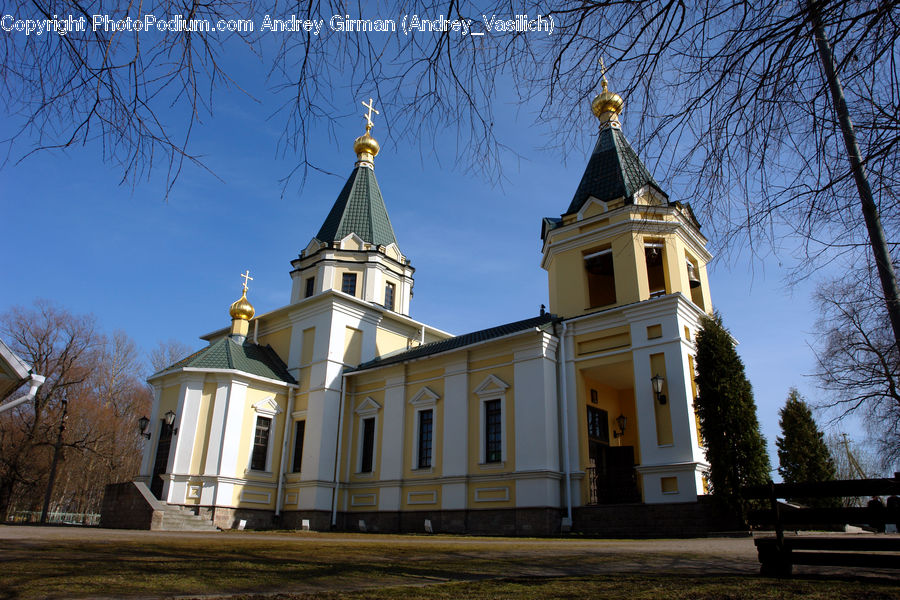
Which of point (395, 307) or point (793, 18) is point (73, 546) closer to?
point (793, 18)

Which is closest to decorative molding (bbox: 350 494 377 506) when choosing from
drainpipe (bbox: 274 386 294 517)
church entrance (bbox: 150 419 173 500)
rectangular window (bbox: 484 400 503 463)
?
drainpipe (bbox: 274 386 294 517)

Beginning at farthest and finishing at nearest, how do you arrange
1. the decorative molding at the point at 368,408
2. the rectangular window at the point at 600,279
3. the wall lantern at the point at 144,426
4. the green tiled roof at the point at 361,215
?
1. the green tiled roof at the point at 361,215
2. the decorative molding at the point at 368,408
3. the wall lantern at the point at 144,426
4. the rectangular window at the point at 600,279

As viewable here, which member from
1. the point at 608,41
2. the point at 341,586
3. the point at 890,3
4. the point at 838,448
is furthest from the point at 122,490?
the point at 838,448

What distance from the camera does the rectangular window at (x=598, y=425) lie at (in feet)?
60.6

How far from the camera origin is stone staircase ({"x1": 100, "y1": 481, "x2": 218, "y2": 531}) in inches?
722

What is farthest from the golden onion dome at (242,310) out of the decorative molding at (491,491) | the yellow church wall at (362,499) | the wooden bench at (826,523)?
the wooden bench at (826,523)

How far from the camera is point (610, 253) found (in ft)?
63.0

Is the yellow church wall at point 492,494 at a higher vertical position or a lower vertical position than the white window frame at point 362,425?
lower

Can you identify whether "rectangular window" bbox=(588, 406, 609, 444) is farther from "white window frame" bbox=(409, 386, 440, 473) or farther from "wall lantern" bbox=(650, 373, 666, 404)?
"white window frame" bbox=(409, 386, 440, 473)

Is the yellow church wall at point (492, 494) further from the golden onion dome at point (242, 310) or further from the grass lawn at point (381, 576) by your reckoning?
the golden onion dome at point (242, 310)

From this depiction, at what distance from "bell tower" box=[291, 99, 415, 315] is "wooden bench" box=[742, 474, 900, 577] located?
22.0 m

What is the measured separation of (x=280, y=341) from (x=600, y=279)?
47.2 ft

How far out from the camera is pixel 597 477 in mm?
17031

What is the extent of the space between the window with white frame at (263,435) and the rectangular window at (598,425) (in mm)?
12546
